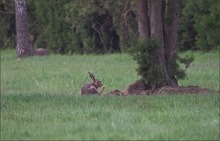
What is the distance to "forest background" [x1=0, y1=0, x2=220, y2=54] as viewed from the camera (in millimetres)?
22250

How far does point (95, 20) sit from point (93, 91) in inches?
547

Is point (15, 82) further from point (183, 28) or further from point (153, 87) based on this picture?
point (183, 28)

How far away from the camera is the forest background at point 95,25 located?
22.2 meters

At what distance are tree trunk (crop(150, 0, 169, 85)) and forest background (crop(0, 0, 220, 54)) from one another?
7.71 metres

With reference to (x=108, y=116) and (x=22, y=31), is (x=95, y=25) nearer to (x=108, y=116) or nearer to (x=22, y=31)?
(x=22, y=31)

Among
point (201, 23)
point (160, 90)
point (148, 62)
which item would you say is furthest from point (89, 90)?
point (201, 23)

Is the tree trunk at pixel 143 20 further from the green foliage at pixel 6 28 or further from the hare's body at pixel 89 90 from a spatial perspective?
the green foliage at pixel 6 28

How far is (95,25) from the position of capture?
26703 millimetres

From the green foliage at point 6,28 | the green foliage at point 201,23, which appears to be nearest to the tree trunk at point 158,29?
the green foliage at point 201,23

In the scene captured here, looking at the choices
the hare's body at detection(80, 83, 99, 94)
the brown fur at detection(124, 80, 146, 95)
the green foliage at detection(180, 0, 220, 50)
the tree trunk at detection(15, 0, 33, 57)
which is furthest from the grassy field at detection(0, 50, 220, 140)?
the tree trunk at detection(15, 0, 33, 57)

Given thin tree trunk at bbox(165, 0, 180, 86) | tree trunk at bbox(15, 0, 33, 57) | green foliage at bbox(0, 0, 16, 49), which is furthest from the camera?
green foliage at bbox(0, 0, 16, 49)

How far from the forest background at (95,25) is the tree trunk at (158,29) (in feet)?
25.3

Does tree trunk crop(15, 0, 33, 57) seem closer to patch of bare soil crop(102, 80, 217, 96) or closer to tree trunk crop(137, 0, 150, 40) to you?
tree trunk crop(137, 0, 150, 40)

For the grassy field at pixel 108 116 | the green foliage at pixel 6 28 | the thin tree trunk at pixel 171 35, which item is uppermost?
the thin tree trunk at pixel 171 35
